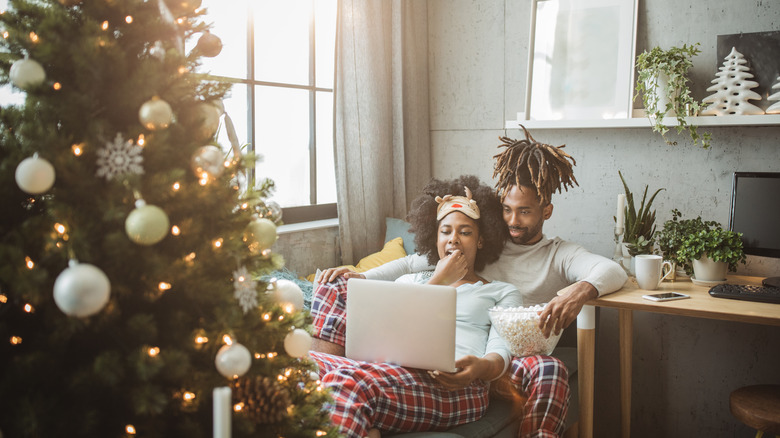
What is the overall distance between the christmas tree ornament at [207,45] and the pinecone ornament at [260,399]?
1.98ft

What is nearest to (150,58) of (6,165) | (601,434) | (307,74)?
(6,165)

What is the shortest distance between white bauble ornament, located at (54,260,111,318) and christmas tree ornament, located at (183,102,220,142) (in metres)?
0.30

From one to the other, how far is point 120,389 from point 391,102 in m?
2.55

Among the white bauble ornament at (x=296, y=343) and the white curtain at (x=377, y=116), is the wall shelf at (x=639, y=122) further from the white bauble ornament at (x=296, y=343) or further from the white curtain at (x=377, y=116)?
the white bauble ornament at (x=296, y=343)

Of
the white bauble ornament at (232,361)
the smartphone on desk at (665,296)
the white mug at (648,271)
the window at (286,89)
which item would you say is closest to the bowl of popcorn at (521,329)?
the smartphone on desk at (665,296)

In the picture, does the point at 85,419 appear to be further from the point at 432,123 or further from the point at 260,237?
the point at 432,123

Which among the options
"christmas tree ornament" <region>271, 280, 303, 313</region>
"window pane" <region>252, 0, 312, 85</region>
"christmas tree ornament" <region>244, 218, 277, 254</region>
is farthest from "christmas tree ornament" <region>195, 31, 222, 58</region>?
"window pane" <region>252, 0, 312, 85</region>

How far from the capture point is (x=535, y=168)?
2.45 metres

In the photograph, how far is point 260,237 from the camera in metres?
1.20

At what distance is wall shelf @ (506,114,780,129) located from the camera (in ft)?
8.03

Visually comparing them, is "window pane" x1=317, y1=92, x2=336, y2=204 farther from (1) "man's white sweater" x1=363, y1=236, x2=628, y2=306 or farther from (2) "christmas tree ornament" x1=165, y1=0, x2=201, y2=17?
(2) "christmas tree ornament" x1=165, y1=0, x2=201, y2=17

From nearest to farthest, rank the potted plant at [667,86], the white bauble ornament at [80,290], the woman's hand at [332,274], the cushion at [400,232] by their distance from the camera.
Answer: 1. the white bauble ornament at [80,290]
2. the woman's hand at [332,274]
3. the potted plant at [667,86]
4. the cushion at [400,232]

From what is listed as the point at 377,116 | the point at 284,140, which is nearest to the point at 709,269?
the point at 377,116

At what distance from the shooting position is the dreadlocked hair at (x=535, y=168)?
2432 millimetres
